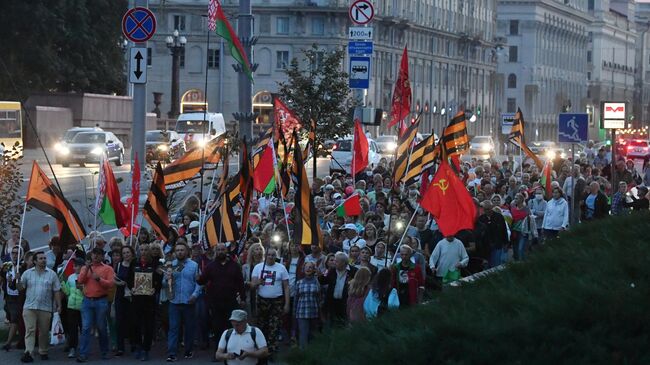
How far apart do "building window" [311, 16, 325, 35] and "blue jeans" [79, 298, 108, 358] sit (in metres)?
89.4

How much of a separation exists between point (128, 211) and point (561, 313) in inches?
445

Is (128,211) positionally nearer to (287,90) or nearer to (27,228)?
(27,228)

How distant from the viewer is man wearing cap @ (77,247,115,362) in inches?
734

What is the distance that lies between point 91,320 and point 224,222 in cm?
227

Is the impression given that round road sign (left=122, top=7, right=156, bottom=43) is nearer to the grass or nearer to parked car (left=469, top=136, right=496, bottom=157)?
the grass

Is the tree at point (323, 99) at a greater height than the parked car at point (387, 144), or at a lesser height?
greater

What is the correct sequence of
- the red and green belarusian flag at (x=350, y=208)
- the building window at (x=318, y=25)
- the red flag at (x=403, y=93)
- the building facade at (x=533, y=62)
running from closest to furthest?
the red and green belarusian flag at (x=350, y=208) < the red flag at (x=403, y=93) < the building window at (x=318, y=25) < the building facade at (x=533, y=62)

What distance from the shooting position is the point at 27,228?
32.3 meters

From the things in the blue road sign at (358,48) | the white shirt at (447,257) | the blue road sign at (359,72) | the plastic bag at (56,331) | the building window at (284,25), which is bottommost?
the plastic bag at (56,331)

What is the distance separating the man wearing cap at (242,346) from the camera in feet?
48.9

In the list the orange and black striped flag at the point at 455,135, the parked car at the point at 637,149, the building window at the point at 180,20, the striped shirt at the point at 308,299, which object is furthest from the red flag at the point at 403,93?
the building window at the point at 180,20

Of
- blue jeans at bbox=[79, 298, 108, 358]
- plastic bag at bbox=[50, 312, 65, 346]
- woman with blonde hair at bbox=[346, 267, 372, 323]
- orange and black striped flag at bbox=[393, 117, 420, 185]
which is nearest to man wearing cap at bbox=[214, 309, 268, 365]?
woman with blonde hair at bbox=[346, 267, 372, 323]

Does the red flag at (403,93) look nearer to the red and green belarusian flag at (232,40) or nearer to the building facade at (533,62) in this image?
the red and green belarusian flag at (232,40)

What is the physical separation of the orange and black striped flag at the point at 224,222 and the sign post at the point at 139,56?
9.52ft
